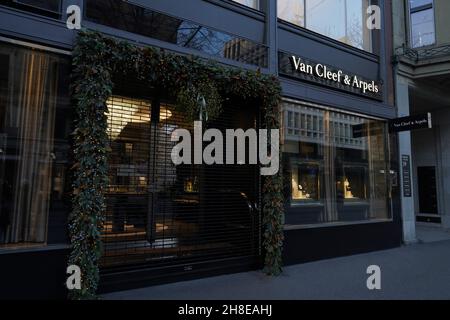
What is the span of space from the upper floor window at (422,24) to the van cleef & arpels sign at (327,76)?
3203 millimetres

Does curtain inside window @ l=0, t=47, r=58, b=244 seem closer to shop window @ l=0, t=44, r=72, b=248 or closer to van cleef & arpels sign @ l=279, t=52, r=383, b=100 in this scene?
shop window @ l=0, t=44, r=72, b=248

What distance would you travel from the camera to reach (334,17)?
9688 mm

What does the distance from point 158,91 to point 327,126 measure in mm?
4415

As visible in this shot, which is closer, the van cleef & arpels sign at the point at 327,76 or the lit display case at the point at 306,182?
the van cleef & arpels sign at the point at 327,76

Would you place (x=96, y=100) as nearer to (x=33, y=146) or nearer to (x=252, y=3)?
(x=33, y=146)

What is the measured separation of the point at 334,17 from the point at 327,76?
6.75ft

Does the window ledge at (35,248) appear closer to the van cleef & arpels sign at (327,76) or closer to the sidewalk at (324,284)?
the sidewalk at (324,284)

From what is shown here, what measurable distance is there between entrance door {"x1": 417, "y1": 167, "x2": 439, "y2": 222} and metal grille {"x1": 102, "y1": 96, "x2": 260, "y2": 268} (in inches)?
411

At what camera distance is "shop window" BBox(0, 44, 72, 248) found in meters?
5.05

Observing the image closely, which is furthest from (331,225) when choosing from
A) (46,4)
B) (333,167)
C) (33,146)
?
(46,4)

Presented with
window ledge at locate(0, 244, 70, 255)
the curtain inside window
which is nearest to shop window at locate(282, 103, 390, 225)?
window ledge at locate(0, 244, 70, 255)

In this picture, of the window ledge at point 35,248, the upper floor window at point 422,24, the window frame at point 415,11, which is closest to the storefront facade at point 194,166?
the window ledge at point 35,248

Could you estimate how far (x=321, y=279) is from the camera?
6.57m

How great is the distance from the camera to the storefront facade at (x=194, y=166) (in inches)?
Answer: 203
